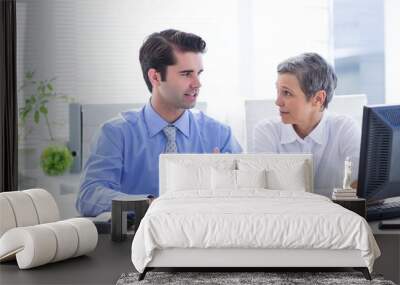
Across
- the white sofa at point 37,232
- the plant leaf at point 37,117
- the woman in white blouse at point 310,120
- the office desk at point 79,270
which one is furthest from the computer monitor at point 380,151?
the plant leaf at point 37,117

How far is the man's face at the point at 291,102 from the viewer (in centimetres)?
845

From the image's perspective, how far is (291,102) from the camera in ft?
27.8

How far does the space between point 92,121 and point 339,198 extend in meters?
2.76

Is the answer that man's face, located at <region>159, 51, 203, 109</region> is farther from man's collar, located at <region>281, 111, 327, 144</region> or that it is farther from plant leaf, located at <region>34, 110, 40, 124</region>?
plant leaf, located at <region>34, 110, 40, 124</region>

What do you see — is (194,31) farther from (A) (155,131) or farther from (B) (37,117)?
(B) (37,117)

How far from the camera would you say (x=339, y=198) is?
7.72m

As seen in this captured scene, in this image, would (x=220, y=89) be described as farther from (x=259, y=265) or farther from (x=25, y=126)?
(x=259, y=265)

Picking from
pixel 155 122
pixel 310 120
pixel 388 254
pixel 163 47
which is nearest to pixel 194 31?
pixel 163 47

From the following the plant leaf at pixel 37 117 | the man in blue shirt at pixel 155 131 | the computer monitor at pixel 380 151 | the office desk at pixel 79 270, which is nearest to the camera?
the office desk at pixel 79 270

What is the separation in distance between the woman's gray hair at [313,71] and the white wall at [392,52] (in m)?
0.59

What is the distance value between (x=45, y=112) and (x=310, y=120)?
2.88 m

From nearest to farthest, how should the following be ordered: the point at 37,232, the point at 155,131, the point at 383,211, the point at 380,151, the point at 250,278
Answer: the point at 250,278, the point at 37,232, the point at 380,151, the point at 383,211, the point at 155,131

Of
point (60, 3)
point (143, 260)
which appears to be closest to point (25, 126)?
point (60, 3)

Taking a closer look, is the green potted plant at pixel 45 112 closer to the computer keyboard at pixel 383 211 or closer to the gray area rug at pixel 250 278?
the gray area rug at pixel 250 278
